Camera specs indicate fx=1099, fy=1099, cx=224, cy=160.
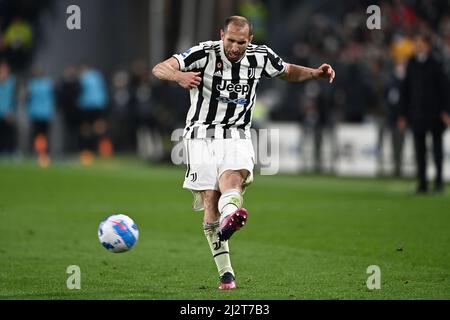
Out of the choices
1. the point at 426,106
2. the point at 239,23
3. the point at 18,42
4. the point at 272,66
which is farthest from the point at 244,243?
the point at 18,42

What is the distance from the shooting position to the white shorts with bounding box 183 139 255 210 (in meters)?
9.15

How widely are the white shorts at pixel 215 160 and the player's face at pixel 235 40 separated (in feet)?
2.48

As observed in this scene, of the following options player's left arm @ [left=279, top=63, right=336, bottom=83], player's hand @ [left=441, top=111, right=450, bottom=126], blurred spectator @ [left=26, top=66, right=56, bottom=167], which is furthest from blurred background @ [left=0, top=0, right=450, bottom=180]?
player's left arm @ [left=279, top=63, right=336, bottom=83]

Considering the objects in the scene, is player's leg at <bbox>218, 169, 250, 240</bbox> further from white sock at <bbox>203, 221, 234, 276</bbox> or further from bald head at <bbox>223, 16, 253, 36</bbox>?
bald head at <bbox>223, 16, 253, 36</bbox>

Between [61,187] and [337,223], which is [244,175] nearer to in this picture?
[337,223]

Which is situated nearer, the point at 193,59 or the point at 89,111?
the point at 193,59

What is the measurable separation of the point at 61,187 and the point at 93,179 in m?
2.44

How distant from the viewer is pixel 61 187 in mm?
20719

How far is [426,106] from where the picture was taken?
1845cm

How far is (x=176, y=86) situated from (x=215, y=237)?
19.8 meters

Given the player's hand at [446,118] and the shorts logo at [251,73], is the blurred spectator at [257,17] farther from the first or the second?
the shorts logo at [251,73]

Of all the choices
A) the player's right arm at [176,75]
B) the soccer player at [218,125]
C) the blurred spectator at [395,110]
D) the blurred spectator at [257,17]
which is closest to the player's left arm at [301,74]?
the soccer player at [218,125]

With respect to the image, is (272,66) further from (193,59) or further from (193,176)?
(193,176)

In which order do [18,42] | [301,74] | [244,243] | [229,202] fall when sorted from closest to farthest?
[229,202], [301,74], [244,243], [18,42]
